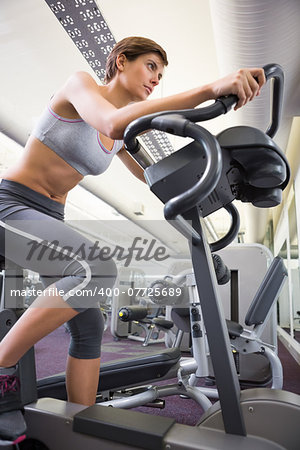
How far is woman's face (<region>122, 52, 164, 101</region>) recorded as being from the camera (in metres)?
1.05

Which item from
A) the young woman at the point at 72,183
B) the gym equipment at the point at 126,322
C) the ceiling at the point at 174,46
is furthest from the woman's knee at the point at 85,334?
the gym equipment at the point at 126,322

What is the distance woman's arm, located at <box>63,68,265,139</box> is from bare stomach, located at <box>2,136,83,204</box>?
22cm

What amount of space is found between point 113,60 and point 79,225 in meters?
7.80

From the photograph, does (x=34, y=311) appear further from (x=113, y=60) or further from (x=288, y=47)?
(x=288, y=47)

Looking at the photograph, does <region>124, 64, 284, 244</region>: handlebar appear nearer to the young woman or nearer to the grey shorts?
the young woman

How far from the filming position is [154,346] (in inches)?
177

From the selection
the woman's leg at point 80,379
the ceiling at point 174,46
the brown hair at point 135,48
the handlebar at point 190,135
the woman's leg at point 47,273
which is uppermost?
the ceiling at point 174,46

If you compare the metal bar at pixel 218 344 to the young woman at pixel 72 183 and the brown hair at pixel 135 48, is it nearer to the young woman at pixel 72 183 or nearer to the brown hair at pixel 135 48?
the young woman at pixel 72 183

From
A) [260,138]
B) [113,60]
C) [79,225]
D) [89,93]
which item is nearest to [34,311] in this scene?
[89,93]

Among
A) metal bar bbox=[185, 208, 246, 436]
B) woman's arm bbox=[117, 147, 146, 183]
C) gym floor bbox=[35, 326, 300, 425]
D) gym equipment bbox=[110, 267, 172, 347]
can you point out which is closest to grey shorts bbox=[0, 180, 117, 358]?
metal bar bbox=[185, 208, 246, 436]

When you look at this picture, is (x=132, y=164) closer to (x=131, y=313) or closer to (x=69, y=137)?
(x=69, y=137)

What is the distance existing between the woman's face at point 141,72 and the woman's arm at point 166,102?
0.23m

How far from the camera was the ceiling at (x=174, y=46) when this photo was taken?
1.66m

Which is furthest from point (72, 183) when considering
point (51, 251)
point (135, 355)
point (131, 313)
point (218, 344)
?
point (135, 355)
